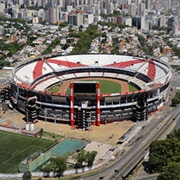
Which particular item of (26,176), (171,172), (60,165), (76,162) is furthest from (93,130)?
(171,172)

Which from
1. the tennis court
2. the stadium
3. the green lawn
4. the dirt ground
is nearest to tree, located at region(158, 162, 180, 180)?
the dirt ground

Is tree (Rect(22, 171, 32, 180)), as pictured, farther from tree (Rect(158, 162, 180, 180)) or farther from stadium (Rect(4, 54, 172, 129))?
stadium (Rect(4, 54, 172, 129))

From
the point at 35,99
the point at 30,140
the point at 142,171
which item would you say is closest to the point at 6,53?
the point at 35,99

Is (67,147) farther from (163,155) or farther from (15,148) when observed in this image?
(163,155)

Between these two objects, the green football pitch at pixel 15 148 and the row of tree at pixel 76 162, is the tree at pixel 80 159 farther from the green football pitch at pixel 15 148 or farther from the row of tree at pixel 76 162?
the green football pitch at pixel 15 148

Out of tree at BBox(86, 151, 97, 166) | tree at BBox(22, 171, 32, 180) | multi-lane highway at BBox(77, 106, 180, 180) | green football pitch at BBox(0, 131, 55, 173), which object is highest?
tree at BBox(86, 151, 97, 166)

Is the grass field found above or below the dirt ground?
above
